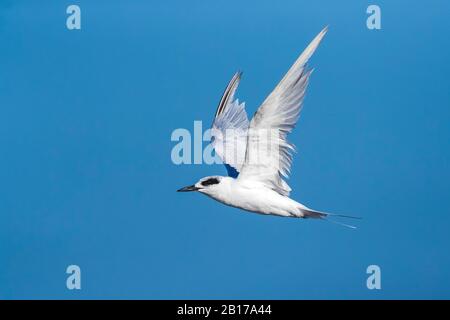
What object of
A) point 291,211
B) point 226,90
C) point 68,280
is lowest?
point 68,280

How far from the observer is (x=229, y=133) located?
4543 mm

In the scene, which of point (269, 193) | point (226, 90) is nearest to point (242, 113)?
point (226, 90)

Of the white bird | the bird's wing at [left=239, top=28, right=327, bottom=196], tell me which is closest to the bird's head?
the white bird

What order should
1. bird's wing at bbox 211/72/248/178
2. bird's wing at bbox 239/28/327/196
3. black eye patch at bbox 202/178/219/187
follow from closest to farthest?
bird's wing at bbox 239/28/327/196
black eye patch at bbox 202/178/219/187
bird's wing at bbox 211/72/248/178

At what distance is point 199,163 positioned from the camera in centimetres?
466

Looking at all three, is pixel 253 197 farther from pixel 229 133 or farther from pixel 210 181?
pixel 229 133

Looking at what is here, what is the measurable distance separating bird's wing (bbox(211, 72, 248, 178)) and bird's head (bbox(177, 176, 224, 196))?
143 mm

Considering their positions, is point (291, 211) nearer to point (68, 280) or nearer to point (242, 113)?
point (242, 113)

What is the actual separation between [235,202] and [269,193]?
7.3 inches

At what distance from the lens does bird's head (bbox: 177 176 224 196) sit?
4395 millimetres

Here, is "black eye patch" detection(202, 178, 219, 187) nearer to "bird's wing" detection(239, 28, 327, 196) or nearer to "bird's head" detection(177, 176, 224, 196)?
"bird's head" detection(177, 176, 224, 196)

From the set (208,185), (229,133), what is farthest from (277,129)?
(208,185)

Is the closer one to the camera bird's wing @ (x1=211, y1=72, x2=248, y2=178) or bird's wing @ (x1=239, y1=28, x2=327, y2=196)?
bird's wing @ (x1=239, y1=28, x2=327, y2=196)

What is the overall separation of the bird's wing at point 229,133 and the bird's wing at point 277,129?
148 millimetres
